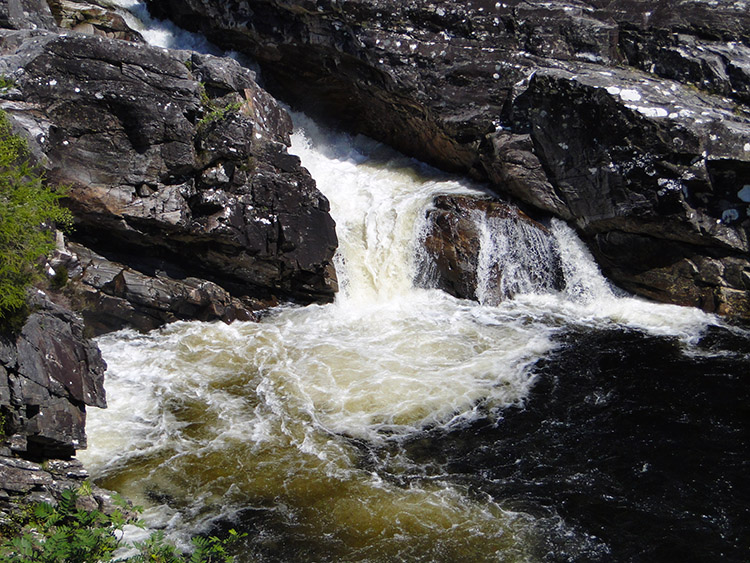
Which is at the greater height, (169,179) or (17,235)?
(169,179)

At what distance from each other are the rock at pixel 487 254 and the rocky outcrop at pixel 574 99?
0.95m

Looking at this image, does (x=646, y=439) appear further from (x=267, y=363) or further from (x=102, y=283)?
(x=102, y=283)

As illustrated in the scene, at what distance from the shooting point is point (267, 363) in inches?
422

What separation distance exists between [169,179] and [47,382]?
203 inches

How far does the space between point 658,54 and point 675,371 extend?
744 centimetres

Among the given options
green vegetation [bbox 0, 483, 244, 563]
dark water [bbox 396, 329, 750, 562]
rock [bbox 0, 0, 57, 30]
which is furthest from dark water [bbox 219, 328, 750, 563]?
rock [bbox 0, 0, 57, 30]

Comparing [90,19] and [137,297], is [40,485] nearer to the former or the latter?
[137,297]

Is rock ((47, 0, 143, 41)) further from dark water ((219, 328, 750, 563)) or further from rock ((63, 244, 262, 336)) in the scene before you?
dark water ((219, 328, 750, 563))

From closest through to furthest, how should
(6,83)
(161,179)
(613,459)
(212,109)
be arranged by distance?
1. (613,459)
2. (6,83)
3. (161,179)
4. (212,109)

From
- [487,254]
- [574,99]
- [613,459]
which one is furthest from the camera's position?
[574,99]

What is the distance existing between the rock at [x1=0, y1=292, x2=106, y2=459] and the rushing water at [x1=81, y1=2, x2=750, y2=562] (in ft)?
3.12

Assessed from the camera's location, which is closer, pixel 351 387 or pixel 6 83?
pixel 351 387

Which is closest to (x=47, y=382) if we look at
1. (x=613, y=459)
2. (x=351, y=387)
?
(x=351, y=387)

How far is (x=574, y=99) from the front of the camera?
13.1 meters
